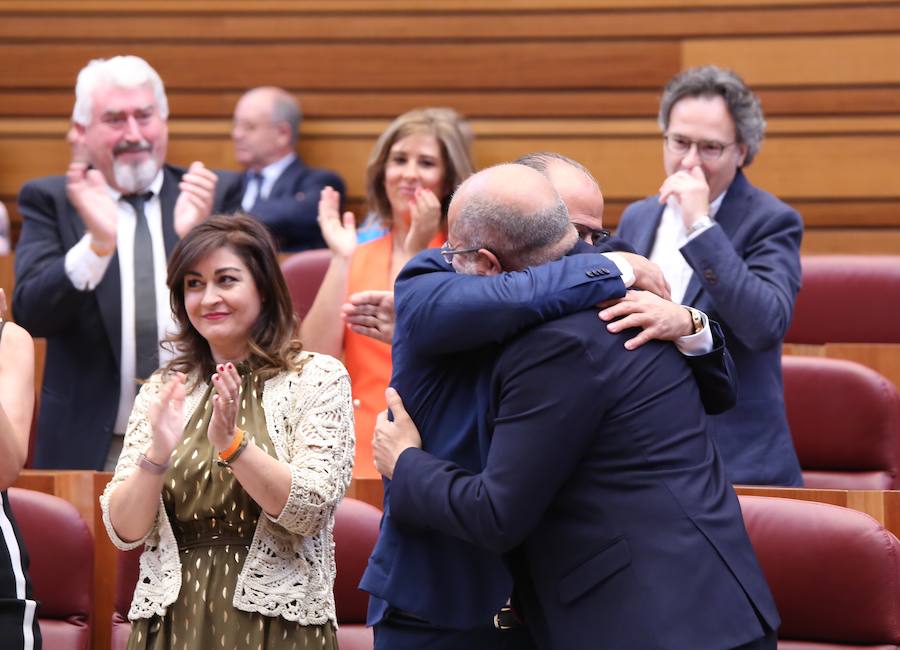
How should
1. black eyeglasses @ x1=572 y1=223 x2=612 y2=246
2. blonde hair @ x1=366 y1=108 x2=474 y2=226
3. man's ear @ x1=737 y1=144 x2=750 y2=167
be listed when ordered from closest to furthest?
1. black eyeglasses @ x1=572 y1=223 x2=612 y2=246
2. man's ear @ x1=737 y1=144 x2=750 y2=167
3. blonde hair @ x1=366 y1=108 x2=474 y2=226

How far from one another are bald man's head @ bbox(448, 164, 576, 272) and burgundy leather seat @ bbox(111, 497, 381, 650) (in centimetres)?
52

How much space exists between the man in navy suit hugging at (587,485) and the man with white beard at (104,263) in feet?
3.40

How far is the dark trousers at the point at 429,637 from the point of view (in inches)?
50.0

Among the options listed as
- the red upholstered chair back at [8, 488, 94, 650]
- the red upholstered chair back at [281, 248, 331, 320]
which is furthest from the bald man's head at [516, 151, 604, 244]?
the red upholstered chair back at [281, 248, 331, 320]

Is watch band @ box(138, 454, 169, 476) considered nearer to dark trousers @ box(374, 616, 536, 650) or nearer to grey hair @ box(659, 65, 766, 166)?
dark trousers @ box(374, 616, 536, 650)

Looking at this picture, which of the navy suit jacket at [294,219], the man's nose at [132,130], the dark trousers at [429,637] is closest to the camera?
the dark trousers at [429,637]

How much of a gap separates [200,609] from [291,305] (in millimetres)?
401

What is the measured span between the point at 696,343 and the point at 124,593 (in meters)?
0.83

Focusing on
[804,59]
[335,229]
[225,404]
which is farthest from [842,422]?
[804,59]

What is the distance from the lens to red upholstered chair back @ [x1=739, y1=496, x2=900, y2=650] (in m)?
1.50

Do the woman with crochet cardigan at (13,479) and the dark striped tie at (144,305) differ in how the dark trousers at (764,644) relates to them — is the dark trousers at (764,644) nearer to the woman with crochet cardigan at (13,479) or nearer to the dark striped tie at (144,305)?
the woman with crochet cardigan at (13,479)

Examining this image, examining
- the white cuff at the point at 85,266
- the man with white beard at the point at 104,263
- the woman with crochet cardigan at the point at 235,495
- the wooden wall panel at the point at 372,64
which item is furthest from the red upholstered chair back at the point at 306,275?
the wooden wall panel at the point at 372,64

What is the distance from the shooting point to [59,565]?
1.70 m

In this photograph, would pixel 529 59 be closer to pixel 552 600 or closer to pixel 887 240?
pixel 887 240
